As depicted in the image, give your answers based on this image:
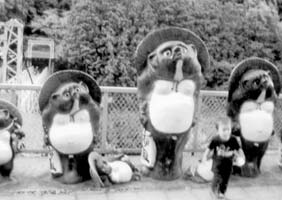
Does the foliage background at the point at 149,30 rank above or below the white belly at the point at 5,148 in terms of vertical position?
above

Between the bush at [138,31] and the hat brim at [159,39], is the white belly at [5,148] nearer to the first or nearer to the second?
the hat brim at [159,39]

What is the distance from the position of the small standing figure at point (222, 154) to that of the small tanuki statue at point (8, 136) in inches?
92.4

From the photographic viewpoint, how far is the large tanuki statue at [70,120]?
215 inches

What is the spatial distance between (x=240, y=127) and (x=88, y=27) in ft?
16.5

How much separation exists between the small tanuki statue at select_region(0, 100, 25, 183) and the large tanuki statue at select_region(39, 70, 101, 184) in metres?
0.38

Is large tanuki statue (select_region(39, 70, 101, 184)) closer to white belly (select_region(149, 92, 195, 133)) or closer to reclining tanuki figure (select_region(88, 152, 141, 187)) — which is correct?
reclining tanuki figure (select_region(88, 152, 141, 187))

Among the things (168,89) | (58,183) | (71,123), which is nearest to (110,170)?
(58,183)

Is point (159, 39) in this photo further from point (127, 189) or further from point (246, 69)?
point (127, 189)

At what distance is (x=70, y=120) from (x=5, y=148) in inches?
32.6

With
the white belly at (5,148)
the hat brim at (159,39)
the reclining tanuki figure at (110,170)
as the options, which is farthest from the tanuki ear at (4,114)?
the hat brim at (159,39)

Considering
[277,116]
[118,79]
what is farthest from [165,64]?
[118,79]

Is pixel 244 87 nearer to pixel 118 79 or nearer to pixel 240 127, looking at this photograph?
pixel 240 127

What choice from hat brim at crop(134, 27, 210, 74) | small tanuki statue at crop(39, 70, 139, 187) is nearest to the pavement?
small tanuki statue at crop(39, 70, 139, 187)

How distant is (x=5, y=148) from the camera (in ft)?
17.9
